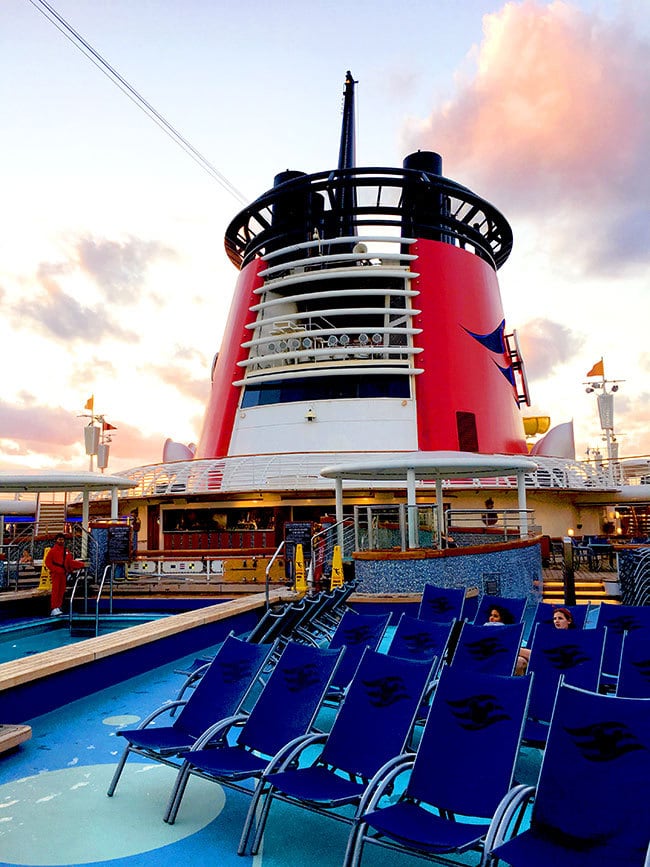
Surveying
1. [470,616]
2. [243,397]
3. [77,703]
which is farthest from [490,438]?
[77,703]

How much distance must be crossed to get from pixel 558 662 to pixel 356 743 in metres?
2.00

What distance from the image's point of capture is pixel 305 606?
8.35m

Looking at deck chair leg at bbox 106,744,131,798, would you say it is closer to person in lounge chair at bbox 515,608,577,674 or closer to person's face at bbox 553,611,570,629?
person in lounge chair at bbox 515,608,577,674

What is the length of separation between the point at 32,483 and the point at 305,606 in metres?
10.8

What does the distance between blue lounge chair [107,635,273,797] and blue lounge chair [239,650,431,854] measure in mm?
646

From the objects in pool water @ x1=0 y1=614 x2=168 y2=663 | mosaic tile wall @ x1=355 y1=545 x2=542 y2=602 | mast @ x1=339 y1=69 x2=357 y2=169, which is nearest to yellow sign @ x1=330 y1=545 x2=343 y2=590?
mosaic tile wall @ x1=355 y1=545 x2=542 y2=602

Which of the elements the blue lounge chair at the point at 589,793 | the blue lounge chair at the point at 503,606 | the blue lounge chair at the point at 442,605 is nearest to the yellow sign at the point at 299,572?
the blue lounge chair at the point at 442,605

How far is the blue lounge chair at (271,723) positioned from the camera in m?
3.86

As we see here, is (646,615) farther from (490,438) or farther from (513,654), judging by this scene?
(490,438)

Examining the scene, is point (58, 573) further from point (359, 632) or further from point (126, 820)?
point (126, 820)

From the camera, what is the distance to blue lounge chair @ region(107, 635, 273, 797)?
4.21 meters

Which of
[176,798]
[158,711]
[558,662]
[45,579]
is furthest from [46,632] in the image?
[558,662]

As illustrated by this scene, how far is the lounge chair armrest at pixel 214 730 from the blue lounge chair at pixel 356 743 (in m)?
0.41

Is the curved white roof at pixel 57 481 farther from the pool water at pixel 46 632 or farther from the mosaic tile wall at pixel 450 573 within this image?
the mosaic tile wall at pixel 450 573
